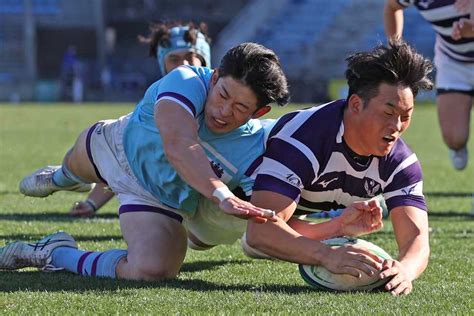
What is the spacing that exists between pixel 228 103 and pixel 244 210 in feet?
2.34

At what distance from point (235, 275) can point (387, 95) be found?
1.32 metres

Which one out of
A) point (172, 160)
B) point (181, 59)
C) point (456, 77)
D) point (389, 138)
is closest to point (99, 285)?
point (172, 160)

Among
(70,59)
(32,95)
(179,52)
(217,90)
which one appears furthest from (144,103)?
(32,95)

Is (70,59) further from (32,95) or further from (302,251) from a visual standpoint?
(302,251)

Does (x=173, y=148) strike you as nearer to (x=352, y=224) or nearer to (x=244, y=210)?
(x=244, y=210)

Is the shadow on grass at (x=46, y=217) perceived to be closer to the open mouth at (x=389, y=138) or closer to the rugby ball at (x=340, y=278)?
the rugby ball at (x=340, y=278)

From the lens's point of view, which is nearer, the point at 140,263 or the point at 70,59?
the point at 140,263

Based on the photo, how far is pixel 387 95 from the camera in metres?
4.75

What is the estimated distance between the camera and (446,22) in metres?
8.70

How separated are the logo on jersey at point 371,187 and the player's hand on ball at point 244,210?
72cm

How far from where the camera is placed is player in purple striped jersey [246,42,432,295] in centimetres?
477

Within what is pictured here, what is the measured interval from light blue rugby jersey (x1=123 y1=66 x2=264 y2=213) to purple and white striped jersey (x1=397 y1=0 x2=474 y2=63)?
3418 millimetres

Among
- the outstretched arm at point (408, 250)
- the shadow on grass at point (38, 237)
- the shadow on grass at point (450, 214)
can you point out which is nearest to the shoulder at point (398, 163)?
the outstretched arm at point (408, 250)

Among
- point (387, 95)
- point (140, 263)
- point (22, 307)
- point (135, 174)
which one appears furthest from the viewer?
point (135, 174)
